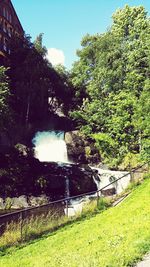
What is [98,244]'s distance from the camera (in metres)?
10.4

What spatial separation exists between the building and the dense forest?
13.7 ft

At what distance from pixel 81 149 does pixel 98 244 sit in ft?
113

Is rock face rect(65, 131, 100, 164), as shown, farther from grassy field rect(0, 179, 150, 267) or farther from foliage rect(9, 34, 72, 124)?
grassy field rect(0, 179, 150, 267)

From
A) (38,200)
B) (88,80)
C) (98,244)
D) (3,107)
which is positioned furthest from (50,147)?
(98,244)

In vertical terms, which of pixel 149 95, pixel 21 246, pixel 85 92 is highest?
pixel 85 92

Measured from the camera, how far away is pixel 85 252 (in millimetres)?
9812

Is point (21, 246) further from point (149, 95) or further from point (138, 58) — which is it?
point (138, 58)

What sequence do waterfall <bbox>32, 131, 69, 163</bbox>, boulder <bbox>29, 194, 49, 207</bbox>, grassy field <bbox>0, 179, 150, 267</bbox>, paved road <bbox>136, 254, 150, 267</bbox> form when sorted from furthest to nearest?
waterfall <bbox>32, 131, 69, 163</bbox>, boulder <bbox>29, 194, 49, 207</bbox>, grassy field <bbox>0, 179, 150, 267</bbox>, paved road <bbox>136, 254, 150, 267</bbox>

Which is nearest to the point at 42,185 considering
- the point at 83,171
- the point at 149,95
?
the point at 83,171

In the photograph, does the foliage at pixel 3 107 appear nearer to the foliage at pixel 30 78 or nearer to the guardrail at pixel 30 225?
the foliage at pixel 30 78

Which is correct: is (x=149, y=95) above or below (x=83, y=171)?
above

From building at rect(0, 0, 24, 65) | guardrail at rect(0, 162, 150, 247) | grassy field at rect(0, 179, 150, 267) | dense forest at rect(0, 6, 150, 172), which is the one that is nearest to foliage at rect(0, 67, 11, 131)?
dense forest at rect(0, 6, 150, 172)

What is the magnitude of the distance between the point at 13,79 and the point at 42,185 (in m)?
20.8

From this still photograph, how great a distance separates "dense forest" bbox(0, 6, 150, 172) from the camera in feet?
115
